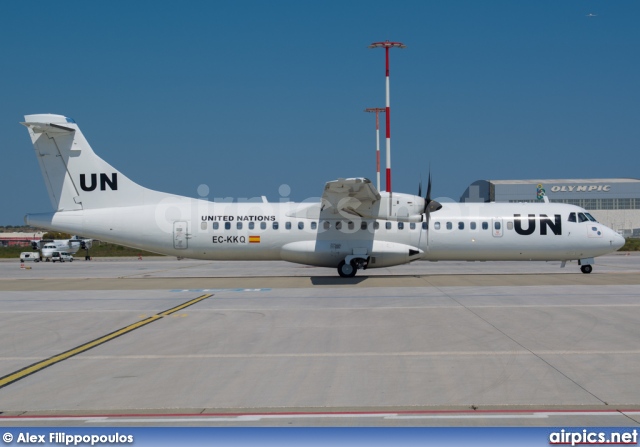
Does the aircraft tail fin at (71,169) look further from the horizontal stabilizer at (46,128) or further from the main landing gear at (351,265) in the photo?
the main landing gear at (351,265)

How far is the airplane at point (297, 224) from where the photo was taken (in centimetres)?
2520

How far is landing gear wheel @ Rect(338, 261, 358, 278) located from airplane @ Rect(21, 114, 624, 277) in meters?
0.04

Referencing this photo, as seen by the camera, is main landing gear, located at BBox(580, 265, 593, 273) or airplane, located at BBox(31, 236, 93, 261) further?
airplane, located at BBox(31, 236, 93, 261)

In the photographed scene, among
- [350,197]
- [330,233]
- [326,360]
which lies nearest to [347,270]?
[330,233]

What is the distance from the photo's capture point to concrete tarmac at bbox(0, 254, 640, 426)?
696 centimetres

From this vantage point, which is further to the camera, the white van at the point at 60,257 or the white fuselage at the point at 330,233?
the white van at the point at 60,257

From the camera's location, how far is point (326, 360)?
985cm

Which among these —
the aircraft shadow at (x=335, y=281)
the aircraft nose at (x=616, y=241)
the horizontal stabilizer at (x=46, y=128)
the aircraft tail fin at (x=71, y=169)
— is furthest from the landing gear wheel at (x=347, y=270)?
the horizontal stabilizer at (x=46, y=128)

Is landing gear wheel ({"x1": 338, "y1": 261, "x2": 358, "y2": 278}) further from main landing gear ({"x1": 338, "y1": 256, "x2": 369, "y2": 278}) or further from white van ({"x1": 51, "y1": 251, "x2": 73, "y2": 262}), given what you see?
white van ({"x1": 51, "y1": 251, "x2": 73, "y2": 262})

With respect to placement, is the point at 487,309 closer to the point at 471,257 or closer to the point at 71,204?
the point at 471,257

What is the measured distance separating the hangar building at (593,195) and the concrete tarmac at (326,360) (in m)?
85.7

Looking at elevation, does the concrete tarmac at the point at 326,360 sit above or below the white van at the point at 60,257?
above

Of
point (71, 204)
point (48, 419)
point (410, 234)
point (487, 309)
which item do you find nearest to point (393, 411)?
point (48, 419)

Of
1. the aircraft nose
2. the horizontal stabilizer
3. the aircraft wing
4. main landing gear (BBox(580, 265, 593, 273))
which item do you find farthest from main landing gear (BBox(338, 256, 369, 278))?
the horizontal stabilizer
